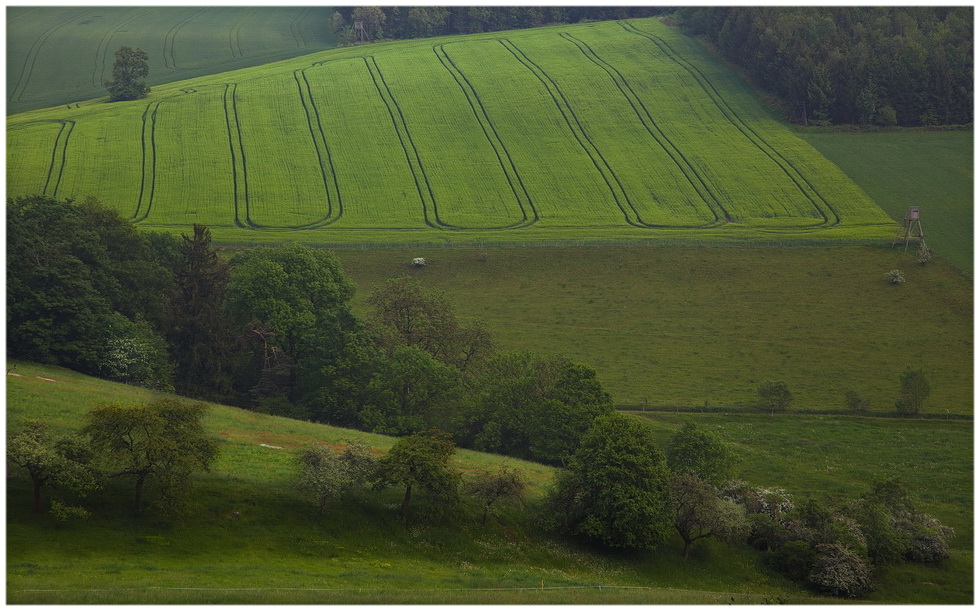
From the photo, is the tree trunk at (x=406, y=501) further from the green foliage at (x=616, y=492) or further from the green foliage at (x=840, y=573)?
the green foliage at (x=840, y=573)

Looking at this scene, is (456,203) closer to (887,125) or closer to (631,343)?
(631,343)

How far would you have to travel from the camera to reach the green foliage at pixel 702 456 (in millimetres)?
66625

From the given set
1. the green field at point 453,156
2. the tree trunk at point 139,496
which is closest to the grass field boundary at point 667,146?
the green field at point 453,156

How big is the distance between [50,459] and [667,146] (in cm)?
12999

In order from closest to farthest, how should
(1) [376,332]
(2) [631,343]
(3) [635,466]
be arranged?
(3) [635,466] → (1) [376,332] → (2) [631,343]

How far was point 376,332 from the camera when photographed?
8906 centimetres

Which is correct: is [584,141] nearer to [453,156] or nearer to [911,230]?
[453,156]

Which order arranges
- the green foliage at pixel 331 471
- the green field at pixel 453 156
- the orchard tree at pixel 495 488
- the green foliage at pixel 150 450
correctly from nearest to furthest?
1. the green foliage at pixel 150 450
2. the green foliage at pixel 331 471
3. the orchard tree at pixel 495 488
4. the green field at pixel 453 156

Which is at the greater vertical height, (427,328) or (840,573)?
(427,328)

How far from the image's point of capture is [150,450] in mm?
51156

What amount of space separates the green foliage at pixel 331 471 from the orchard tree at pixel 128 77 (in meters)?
143

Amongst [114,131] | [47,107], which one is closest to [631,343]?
[114,131]

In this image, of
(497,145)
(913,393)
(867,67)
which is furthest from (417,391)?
(867,67)

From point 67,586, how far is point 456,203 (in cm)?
10558
